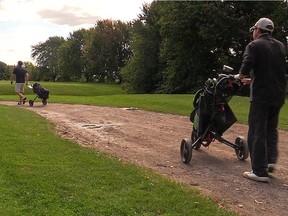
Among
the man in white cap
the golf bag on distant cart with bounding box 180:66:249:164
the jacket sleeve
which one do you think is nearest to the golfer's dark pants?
the man in white cap

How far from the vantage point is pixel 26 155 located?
7.10 metres

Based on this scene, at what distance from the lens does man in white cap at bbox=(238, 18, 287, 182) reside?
6133 millimetres

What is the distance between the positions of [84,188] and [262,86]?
305 cm

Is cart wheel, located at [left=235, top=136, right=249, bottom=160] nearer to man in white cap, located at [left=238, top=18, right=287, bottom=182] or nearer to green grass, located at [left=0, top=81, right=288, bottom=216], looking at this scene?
man in white cap, located at [left=238, top=18, right=287, bottom=182]

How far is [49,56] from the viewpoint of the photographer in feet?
398

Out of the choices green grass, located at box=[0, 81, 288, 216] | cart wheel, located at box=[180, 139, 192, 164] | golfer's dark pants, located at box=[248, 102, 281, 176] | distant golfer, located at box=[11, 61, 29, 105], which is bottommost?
green grass, located at box=[0, 81, 288, 216]

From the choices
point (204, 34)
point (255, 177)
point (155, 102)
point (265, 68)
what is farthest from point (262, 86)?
point (204, 34)

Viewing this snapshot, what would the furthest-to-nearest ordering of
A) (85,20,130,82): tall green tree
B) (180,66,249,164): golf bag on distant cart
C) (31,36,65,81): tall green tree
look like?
(31,36,65,81): tall green tree
(85,20,130,82): tall green tree
(180,66,249,164): golf bag on distant cart

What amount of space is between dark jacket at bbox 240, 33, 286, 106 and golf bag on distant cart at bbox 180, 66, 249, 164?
0.64 meters

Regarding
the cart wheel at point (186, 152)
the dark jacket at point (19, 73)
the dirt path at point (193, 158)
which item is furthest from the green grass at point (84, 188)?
the dark jacket at point (19, 73)

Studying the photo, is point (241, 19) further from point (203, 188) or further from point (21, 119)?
point (203, 188)

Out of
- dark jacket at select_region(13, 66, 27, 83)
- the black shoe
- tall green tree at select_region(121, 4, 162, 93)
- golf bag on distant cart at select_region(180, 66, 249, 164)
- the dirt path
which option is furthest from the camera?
tall green tree at select_region(121, 4, 162, 93)

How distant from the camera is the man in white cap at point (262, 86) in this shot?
6.13 metres

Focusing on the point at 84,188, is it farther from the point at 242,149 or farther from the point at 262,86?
the point at 242,149
